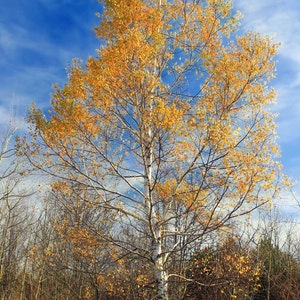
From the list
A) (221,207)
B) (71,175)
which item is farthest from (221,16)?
(71,175)

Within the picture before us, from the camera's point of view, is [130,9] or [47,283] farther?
[47,283]

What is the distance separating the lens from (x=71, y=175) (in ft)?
23.1

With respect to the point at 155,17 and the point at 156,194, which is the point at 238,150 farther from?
the point at 155,17

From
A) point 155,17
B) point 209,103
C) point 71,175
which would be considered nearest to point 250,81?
point 209,103

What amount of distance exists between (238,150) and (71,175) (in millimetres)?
3324

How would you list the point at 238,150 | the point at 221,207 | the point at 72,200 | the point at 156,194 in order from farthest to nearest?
the point at 72,200 → the point at 156,194 → the point at 221,207 → the point at 238,150

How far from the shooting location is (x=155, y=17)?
6.94 meters

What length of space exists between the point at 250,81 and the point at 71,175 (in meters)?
3.91

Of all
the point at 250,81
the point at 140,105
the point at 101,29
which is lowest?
the point at 140,105

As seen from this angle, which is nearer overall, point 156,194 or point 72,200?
point 156,194

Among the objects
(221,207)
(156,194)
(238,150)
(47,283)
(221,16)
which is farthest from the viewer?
(47,283)

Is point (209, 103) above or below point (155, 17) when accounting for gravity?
below

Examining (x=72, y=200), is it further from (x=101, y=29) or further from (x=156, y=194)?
(x=101, y=29)

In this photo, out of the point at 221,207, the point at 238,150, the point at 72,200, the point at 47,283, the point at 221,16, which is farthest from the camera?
the point at 47,283
